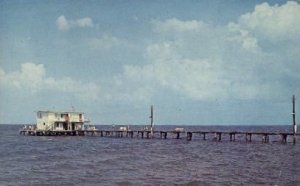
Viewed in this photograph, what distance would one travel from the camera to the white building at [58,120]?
73188 millimetres

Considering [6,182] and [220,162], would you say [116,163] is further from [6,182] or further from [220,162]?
[6,182]

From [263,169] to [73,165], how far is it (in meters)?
14.3

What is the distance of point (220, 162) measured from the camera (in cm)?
3825

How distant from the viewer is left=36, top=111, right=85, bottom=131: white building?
73.2 metres

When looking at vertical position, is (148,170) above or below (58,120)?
below

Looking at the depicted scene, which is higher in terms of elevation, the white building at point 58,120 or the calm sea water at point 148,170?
the white building at point 58,120

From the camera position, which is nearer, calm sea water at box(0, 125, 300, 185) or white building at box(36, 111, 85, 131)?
calm sea water at box(0, 125, 300, 185)

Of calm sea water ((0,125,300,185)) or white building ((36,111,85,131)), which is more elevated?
white building ((36,111,85,131))

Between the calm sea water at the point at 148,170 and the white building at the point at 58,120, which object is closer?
the calm sea water at the point at 148,170

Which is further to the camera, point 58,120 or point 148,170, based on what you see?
point 58,120

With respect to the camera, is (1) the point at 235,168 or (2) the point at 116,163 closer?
(1) the point at 235,168

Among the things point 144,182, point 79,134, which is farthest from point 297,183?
point 79,134

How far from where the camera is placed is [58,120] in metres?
73.4

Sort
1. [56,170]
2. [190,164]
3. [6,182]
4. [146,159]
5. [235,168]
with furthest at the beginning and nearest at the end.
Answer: [146,159]
[190,164]
[235,168]
[56,170]
[6,182]
